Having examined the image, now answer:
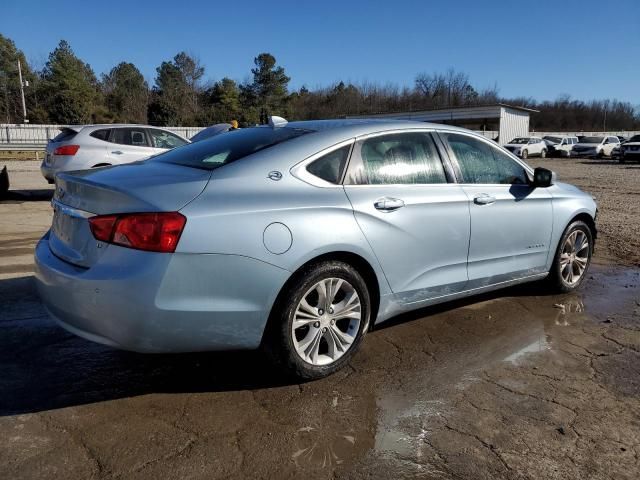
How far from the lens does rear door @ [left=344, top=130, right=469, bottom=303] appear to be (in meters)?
3.60

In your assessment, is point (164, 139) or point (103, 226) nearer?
point (103, 226)

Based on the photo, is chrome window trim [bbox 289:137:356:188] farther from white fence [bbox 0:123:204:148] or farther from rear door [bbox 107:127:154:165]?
white fence [bbox 0:123:204:148]

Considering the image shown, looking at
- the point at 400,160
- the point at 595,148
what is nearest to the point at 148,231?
the point at 400,160

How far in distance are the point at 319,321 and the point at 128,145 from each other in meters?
8.86

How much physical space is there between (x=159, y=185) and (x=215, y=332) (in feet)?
2.89

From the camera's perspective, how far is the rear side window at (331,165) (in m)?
3.48

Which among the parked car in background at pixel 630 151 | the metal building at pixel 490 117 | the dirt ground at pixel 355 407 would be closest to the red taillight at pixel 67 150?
the dirt ground at pixel 355 407

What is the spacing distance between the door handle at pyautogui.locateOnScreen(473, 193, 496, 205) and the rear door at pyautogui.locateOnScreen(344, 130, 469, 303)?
0.13m

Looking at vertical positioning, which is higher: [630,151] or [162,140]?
→ [162,140]

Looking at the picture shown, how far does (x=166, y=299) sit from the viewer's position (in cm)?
282

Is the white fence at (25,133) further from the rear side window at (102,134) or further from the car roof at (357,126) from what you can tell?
the car roof at (357,126)

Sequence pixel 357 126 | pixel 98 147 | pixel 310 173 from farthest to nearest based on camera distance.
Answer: pixel 98 147
pixel 357 126
pixel 310 173

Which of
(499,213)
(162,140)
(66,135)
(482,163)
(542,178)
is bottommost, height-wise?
(499,213)

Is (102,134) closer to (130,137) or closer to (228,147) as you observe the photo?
(130,137)
